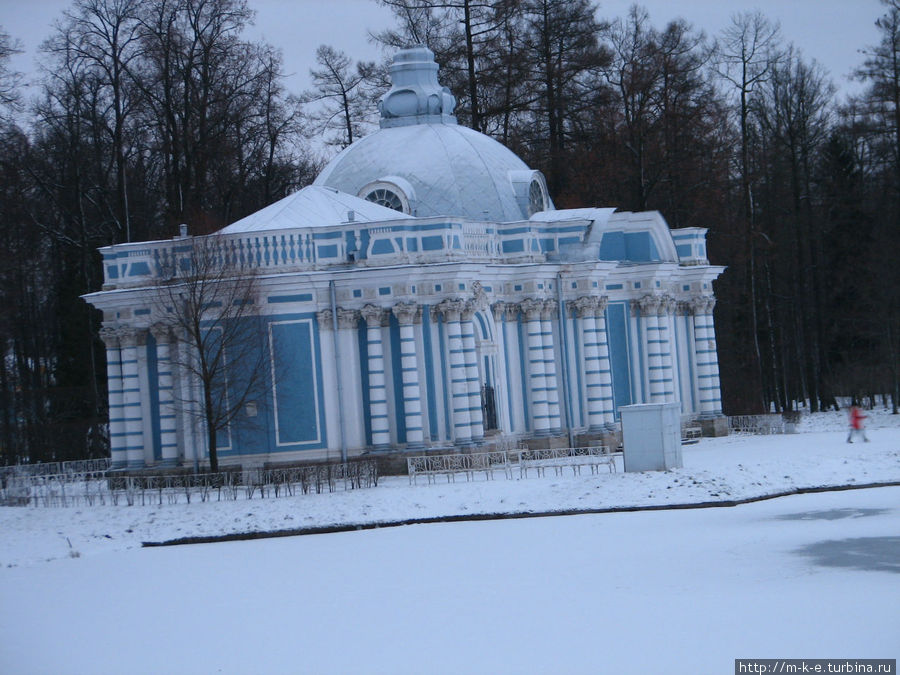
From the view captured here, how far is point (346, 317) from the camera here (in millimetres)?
32844

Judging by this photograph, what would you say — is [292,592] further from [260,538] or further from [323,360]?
[323,360]

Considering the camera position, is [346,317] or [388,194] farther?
[388,194]

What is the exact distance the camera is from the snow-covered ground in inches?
577

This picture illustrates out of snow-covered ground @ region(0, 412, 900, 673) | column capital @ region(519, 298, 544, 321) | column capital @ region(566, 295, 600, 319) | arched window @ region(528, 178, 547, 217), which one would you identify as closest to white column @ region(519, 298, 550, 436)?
column capital @ region(519, 298, 544, 321)

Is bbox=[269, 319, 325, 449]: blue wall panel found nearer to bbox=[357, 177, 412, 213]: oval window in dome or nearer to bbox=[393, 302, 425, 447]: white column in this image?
bbox=[393, 302, 425, 447]: white column

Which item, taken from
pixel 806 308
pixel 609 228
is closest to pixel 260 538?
pixel 609 228

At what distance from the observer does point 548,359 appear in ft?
122

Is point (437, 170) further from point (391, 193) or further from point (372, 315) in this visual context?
point (372, 315)

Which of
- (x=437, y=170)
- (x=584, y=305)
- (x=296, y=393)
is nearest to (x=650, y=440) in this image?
(x=296, y=393)

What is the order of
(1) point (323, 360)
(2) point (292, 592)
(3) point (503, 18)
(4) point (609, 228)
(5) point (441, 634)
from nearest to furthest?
(5) point (441, 634) → (2) point (292, 592) → (1) point (323, 360) → (4) point (609, 228) → (3) point (503, 18)

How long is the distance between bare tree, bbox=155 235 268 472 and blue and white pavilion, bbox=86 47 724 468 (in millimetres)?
268

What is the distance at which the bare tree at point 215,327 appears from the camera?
3150 cm

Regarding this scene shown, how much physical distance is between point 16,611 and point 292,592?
140 inches

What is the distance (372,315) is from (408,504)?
729 centimetres
